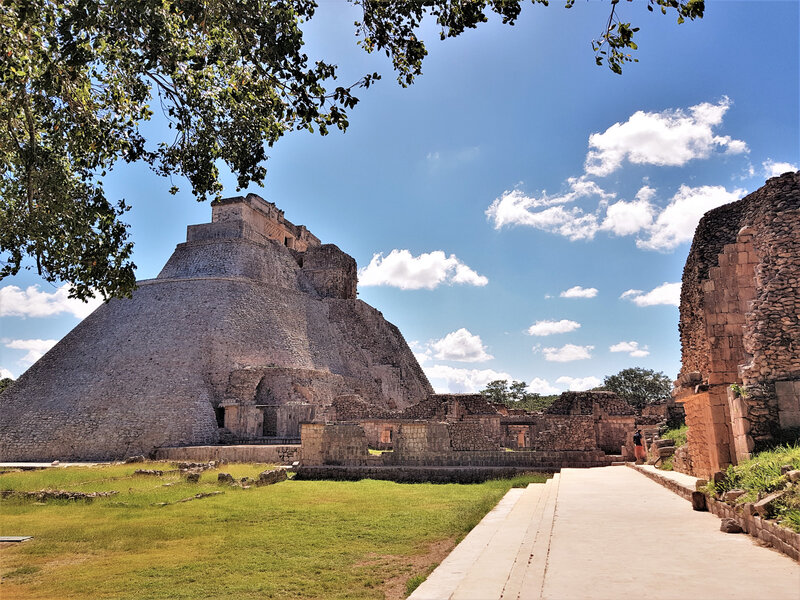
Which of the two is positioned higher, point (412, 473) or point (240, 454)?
point (240, 454)

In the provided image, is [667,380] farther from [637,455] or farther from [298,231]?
[637,455]

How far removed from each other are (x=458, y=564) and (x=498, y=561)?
36 centimetres

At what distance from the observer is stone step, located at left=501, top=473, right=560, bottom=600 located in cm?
415

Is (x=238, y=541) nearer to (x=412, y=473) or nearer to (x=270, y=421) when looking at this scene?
(x=412, y=473)

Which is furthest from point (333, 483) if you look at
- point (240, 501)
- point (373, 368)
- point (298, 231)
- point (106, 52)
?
point (298, 231)

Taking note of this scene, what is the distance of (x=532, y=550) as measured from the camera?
A: 17.4ft

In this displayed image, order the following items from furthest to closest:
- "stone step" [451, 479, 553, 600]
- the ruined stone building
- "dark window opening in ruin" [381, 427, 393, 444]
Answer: "dark window opening in ruin" [381, 427, 393, 444] → the ruined stone building → "stone step" [451, 479, 553, 600]

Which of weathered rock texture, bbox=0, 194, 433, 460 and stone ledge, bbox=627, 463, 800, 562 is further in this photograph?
weathered rock texture, bbox=0, 194, 433, 460

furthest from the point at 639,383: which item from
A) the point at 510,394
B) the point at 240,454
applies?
the point at 240,454

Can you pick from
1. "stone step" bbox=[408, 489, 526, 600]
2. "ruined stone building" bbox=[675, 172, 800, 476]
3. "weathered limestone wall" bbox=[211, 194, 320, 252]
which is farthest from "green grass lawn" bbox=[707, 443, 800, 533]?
"weathered limestone wall" bbox=[211, 194, 320, 252]

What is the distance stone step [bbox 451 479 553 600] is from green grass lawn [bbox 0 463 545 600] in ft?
2.48

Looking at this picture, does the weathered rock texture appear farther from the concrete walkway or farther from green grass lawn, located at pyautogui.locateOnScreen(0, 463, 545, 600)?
the concrete walkway

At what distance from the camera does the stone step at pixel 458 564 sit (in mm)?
4121

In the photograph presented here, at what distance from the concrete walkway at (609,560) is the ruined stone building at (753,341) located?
1493mm
